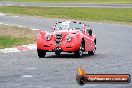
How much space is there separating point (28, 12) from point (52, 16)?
5.35 metres

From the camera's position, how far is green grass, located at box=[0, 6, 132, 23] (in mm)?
45688

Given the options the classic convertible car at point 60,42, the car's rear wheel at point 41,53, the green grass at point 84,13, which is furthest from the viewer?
the green grass at point 84,13

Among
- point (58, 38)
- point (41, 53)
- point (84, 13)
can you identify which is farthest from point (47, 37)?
point (84, 13)

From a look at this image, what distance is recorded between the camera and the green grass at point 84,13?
4569cm

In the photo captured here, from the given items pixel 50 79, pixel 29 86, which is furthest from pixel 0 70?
pixel 29 86

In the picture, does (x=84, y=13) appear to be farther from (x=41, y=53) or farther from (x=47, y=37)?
(x=47, y=37)

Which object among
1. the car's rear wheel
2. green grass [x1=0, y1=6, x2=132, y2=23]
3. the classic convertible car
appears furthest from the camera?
green grass [x1=0, y1=6, x2=132, y2=23]

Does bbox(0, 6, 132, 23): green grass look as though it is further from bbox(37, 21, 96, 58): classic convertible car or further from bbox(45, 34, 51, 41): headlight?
bbox(45, 34, 51, 41): headlight

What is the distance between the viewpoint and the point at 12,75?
11.3m

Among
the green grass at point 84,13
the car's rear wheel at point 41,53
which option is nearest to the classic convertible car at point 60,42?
the car's rear wheel at point 41,53

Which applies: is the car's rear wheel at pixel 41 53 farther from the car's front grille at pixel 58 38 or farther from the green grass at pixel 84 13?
the green grass at pixel 84 13

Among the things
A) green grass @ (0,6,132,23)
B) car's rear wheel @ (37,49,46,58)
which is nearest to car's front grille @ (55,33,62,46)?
car's rear wheel @ (37,49,46,58)

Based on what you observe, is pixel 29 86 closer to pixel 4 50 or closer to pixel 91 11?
pixel 4 50

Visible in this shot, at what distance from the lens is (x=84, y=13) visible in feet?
167
